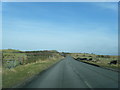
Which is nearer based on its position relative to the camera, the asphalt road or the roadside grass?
the asphalt road

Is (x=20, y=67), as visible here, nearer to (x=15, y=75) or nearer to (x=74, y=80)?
(x=15, y=75)

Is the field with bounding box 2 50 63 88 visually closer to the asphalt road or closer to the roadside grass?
the roadside grass

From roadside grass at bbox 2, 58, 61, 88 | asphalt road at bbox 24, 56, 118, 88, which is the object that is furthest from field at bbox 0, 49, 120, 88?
asphalt road at bbox 24, 56, 118, 88

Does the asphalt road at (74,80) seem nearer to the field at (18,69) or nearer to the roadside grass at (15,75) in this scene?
the roadside grass at (15,75)

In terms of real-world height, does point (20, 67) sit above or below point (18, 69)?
below

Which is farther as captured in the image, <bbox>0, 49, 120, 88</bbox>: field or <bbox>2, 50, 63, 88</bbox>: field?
<bbox>0, 49, 120, 88</bbox>: field

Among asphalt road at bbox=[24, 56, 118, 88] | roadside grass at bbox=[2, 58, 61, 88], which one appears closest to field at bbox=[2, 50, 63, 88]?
roadside grass at bbox=[2, 58, 61, 88]

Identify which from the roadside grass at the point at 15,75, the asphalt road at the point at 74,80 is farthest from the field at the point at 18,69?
the asphalt road at the point at 74,80

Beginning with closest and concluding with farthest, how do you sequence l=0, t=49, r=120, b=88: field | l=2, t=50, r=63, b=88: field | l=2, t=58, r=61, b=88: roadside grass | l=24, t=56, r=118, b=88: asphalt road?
l=24, t=56, r=118, b=88: asphalt road < l=2, t=58, r=61, b=88: roadside grass < l=2, t=50, r=63, b=88: field < l=0, t=49, r=120, b=88: field

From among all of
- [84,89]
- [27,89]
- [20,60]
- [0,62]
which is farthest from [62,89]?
[20,60]

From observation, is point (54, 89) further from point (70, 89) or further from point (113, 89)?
point (113, 89)

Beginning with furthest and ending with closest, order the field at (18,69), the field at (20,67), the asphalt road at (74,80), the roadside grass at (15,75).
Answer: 1. the field at (20,67)
2. the field at (18,69)
3. the roadside grass at (15,75)
4. the asphalt road at (74,80)

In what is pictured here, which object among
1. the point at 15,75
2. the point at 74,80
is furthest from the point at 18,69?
the point at 74,80

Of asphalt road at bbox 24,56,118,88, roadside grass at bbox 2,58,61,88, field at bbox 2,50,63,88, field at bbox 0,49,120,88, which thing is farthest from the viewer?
field at bbox 0,49,120,88
